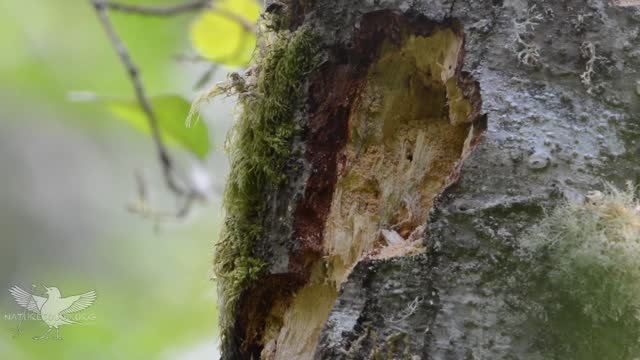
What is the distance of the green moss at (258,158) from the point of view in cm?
91

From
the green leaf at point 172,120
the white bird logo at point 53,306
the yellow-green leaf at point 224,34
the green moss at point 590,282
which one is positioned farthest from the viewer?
the yellow-green leaf at point 224,34

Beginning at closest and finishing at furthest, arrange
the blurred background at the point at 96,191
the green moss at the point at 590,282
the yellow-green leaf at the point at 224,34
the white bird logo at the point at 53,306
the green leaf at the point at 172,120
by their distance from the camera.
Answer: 1. the green moss at the point at 590,282
2. the white bird logo at the point at 53,306
3. the green leaf at the point at 172,120
4. the yellow-green leaf at the point at 224,34
5. the blurred background at the point at 96,191

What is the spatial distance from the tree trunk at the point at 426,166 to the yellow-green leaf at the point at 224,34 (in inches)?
40.7

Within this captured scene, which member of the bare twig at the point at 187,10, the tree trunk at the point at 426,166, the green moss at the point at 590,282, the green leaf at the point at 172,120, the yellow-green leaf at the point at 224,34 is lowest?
the green moss at the point at 590,282

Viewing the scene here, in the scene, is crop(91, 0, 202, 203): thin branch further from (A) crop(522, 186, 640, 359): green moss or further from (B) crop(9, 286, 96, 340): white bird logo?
(A) crop(522, 186, 640, 359): green moss

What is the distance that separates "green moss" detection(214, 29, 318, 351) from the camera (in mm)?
908

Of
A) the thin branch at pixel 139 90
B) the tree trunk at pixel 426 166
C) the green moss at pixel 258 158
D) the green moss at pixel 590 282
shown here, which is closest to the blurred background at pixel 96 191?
the thin branch at pixel 139 90

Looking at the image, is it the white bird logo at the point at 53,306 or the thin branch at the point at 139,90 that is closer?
the white bird logo at the point at 53,306

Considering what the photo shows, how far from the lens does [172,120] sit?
1.89 meters

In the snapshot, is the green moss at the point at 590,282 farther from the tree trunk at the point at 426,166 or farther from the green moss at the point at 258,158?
the green moss at the point at 258,158

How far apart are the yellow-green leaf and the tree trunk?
1.03m

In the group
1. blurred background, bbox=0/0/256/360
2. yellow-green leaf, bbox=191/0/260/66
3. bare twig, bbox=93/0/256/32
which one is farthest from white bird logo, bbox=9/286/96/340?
bare twig, bbox=93/0/256/32

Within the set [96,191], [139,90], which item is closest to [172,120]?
[139,90]

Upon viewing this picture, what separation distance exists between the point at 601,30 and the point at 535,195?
0.21 meters
